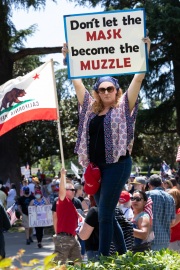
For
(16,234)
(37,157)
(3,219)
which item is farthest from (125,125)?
(37,157)

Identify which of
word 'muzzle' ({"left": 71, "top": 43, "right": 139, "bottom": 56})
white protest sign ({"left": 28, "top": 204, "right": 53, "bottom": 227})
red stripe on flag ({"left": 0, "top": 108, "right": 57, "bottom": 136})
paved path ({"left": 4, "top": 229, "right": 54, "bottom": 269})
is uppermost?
word 'muzzle' ({"left": 71, "top": 43, "right": 139, "bottom": 56})

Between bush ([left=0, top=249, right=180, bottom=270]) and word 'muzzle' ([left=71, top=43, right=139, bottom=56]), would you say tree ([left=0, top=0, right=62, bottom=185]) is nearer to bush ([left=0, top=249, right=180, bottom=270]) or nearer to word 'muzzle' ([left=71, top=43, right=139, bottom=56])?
word 'muzzle' ([left=71, top=43, right=139, bottom=56])

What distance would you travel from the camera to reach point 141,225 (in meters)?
7.73

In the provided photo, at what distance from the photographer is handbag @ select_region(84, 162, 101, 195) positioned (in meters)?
5.39

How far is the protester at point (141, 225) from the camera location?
7512 mm

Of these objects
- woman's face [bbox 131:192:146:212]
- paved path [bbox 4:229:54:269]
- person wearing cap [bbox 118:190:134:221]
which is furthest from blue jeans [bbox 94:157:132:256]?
paved path [bbox 4:229:54:269]

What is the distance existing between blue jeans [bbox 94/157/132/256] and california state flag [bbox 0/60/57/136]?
3211 millimetres

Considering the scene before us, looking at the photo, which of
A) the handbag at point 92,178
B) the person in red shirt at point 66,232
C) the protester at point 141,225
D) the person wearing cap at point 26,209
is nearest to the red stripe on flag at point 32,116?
the protester at point 141,225

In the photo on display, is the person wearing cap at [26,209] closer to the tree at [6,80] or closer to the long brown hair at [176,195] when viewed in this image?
the tree at [6,80]

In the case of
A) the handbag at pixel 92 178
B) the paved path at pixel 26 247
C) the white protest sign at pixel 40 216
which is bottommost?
the paved path at pixel 26 247

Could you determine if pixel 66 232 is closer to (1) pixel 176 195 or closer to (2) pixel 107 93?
(1) pixel 176 195

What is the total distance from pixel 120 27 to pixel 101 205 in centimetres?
156

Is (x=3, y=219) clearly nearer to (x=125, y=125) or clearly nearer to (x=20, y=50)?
(x=125, y=125)

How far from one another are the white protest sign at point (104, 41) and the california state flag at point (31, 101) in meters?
2.71
